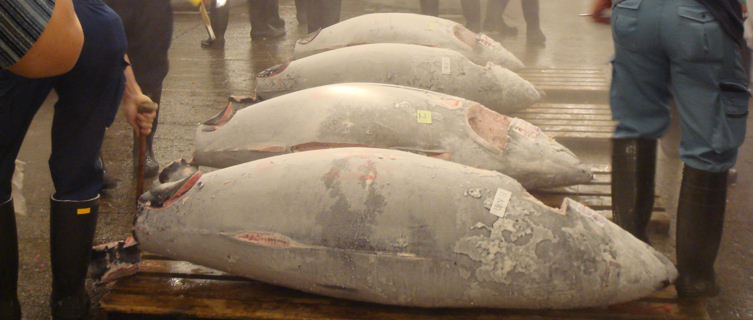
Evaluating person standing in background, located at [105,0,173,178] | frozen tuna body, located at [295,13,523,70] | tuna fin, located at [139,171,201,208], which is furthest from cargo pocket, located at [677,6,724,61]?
person standing in background, located at [105,0,173,178]

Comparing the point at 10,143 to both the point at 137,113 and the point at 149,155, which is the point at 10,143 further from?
the point at 149,155

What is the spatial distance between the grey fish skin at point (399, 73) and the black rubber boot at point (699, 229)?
1.44m

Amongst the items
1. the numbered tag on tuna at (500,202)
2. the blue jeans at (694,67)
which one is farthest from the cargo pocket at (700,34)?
the numbered tag on tuna at (500,202)

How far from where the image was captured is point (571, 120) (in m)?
3.79

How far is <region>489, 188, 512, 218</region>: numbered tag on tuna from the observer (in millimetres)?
1956

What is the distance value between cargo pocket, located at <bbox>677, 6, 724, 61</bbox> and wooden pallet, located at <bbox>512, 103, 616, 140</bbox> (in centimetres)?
148

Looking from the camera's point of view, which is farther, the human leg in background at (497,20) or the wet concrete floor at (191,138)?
the human leg in background at (497,20)

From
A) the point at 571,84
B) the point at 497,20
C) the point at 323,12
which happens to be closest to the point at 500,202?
the point at 571,84

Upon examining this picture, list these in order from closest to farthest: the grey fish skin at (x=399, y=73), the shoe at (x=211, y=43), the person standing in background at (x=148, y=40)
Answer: the person standing in background at (x=148, y=40)
the grey fish skin at (x=399, y=73)
the shoe at (x=211, y=43)

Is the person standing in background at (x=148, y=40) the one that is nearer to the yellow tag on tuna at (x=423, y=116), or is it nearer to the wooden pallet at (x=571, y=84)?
the yellow tag on tuna at (x=423, y=116)

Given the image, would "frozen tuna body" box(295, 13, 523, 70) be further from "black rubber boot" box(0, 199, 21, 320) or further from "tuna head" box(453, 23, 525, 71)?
"black rubber boot" box(0, 199, 21, 320)

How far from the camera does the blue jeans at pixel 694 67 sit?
2055mm

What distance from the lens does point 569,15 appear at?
8539 mm

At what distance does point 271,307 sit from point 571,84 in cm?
307
